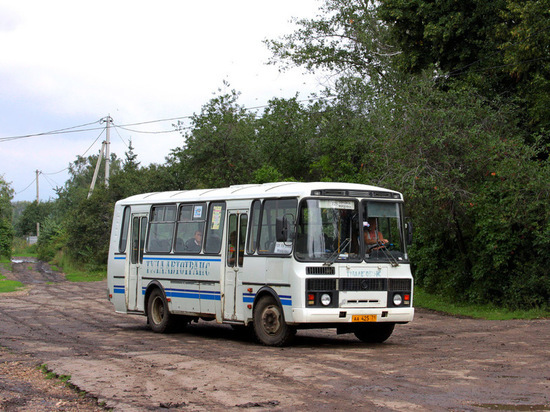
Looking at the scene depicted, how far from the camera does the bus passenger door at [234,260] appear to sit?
47.5ft

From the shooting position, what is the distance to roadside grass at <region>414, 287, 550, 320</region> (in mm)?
19812

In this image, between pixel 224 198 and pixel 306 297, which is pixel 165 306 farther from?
pixel 306 297

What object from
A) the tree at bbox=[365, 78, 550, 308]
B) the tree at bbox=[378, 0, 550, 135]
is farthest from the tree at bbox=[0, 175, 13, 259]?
the tree at bbox=[365, 78, 550, 308]

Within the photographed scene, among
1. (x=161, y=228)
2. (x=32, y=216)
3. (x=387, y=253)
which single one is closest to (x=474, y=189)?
(x=387, y=253)

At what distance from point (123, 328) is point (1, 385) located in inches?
329

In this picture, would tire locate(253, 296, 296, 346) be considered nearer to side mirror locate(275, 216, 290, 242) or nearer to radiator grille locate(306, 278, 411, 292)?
radiator grille locate(306, 278, 411, 292)

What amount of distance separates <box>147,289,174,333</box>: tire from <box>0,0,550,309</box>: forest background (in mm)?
7450

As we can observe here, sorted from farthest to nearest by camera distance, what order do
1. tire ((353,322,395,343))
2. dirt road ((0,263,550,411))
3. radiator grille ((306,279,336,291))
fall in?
tire ((353,322,395,343)) → radiator grille ((306,279,336,291)) → dirt road ((0,263,550,411))

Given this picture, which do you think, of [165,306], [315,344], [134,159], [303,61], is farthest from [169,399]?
[134,159]

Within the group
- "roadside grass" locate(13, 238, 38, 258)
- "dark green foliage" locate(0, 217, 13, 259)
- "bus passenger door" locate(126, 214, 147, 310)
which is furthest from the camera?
"roadside grass" locate(13, 238, 38, 258)

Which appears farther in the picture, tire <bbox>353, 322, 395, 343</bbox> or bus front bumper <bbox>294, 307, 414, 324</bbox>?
tire <bbox>353, 322, 395, 343</bbox>

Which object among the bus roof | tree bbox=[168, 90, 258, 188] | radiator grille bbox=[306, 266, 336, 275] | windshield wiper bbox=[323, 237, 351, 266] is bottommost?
radiator grille bbox=[306, 266, 336, 275]

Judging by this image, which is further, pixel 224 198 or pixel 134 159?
pixel 134 159

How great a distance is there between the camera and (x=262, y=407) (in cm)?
778
